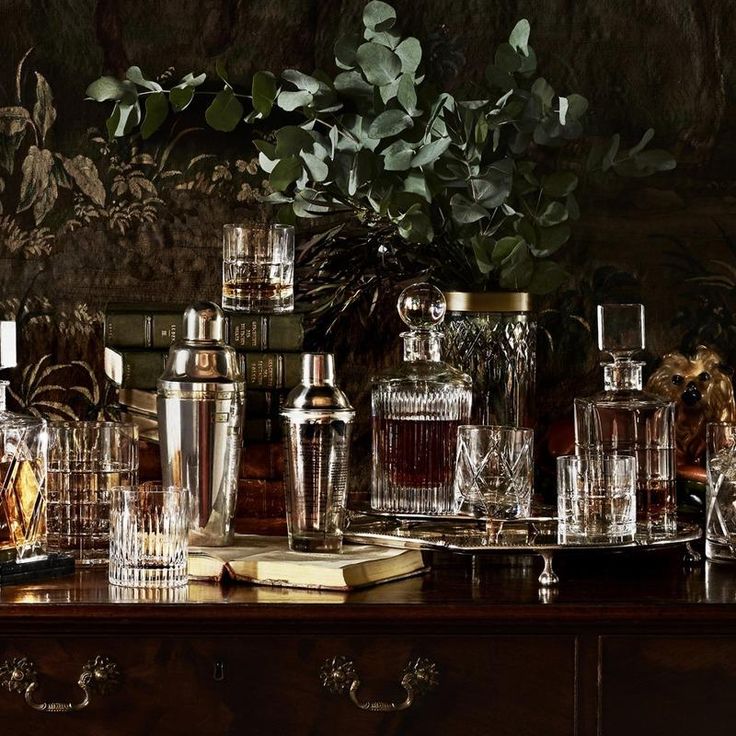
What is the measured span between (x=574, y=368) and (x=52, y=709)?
104 cm

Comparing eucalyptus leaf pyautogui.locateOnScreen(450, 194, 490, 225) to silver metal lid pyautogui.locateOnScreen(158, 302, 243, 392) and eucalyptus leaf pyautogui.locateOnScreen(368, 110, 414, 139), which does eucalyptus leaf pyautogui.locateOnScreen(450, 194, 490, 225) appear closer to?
eucalyptus leaf pyautogui.locateOnScreen(368, 110, 414, 139)

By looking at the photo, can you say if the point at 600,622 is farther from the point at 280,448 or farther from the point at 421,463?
the point at 280,448

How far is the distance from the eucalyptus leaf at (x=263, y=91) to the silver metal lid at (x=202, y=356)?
0.50 m

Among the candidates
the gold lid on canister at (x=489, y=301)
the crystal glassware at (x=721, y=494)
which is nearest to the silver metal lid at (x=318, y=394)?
the gold lid on canister at (x=489, y=301)

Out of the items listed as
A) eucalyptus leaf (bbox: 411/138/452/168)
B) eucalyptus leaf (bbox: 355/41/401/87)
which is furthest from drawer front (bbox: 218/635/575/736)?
eucalyptus leaf (bbox: 355/41/401/87)

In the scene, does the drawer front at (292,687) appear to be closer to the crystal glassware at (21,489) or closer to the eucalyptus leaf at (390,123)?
the crystal glassware at (21,489)

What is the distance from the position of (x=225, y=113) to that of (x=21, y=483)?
716 mm

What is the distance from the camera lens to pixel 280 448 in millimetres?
1724

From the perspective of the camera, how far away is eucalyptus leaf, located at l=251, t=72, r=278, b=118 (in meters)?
1.86

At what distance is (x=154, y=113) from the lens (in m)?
1.88

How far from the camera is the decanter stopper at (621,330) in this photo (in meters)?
1.60

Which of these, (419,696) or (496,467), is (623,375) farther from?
(419,696)

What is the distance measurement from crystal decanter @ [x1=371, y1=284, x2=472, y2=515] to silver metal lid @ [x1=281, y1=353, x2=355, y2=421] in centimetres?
20

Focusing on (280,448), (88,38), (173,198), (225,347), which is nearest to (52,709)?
(225,347)
